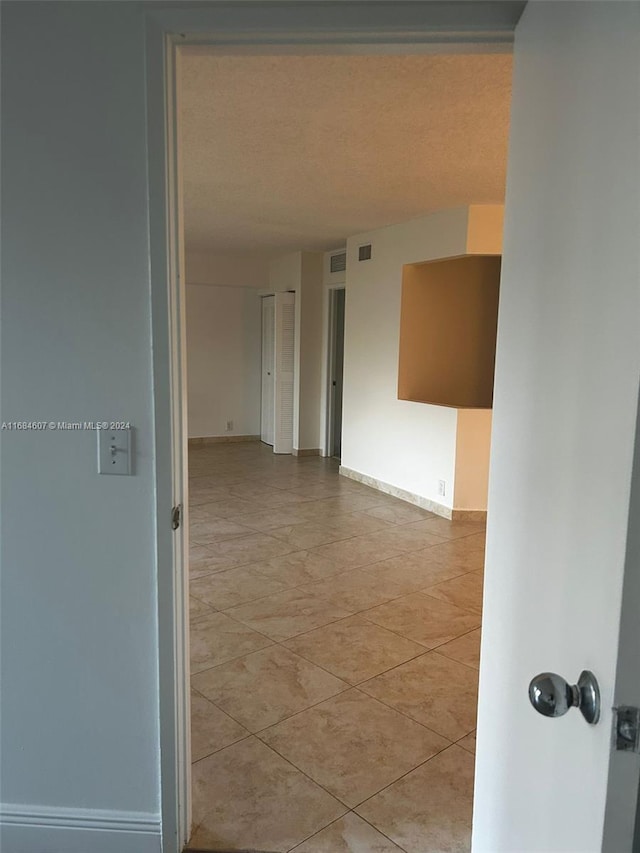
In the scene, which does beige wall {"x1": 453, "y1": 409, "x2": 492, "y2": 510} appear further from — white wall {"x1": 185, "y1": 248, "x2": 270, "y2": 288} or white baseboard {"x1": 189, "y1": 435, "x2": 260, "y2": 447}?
white baseboard {"x1": 189, "y1": 435, "x2": 260, "y2": 447}

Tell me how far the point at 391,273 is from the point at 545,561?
481 cm

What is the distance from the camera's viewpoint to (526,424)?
43.9 inches

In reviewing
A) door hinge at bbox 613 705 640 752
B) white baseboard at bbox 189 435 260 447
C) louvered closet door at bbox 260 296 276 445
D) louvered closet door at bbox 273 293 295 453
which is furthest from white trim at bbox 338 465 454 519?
door hinge at bbox 613 705 640 752

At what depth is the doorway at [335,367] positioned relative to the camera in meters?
7.26

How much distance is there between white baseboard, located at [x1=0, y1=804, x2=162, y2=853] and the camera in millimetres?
1566

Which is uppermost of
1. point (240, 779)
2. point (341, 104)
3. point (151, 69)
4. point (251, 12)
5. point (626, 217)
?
point (341, 104)

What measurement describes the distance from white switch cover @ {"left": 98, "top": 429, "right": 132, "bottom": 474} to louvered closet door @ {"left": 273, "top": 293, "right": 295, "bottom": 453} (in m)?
6.02

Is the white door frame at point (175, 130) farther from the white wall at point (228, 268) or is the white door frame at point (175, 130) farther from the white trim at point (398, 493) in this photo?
the white wall at point (228, 268)

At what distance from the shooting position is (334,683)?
8.11 feet

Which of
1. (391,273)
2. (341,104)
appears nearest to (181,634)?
(341,104)

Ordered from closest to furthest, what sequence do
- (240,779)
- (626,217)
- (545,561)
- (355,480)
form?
1. (626,217)
2. (545,561)
3. (240,779)
4. (355,480)

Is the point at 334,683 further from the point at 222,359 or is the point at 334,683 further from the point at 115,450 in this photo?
the point at 222,359

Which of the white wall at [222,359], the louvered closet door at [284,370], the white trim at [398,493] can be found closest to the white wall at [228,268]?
the white wall at [222,359]

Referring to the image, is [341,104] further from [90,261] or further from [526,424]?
[526,424]
